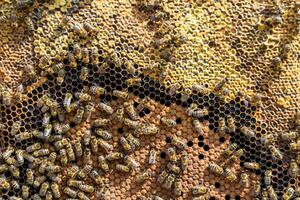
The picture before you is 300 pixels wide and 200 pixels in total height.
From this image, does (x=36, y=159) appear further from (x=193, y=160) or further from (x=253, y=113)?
(x=253, y=113)

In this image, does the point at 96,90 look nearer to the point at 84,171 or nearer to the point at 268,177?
the point at 84,171

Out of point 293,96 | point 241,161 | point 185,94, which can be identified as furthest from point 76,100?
point 293,96

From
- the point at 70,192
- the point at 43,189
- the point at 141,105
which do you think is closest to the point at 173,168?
the point at 141,105

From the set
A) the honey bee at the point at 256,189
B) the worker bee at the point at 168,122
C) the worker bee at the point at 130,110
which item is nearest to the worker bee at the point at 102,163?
the worker bee at the point at 130,110

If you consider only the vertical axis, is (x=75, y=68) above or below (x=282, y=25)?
below

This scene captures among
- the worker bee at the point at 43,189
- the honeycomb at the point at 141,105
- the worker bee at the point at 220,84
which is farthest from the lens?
the worker bee at the point at 220,84

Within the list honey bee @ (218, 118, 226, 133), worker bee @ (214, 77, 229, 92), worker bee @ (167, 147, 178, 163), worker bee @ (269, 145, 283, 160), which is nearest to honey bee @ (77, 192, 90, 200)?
worker bee @ (167, 147, 178, 163)

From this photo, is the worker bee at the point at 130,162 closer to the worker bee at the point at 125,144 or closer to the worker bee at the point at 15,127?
the worker bee at the point at 125,144
